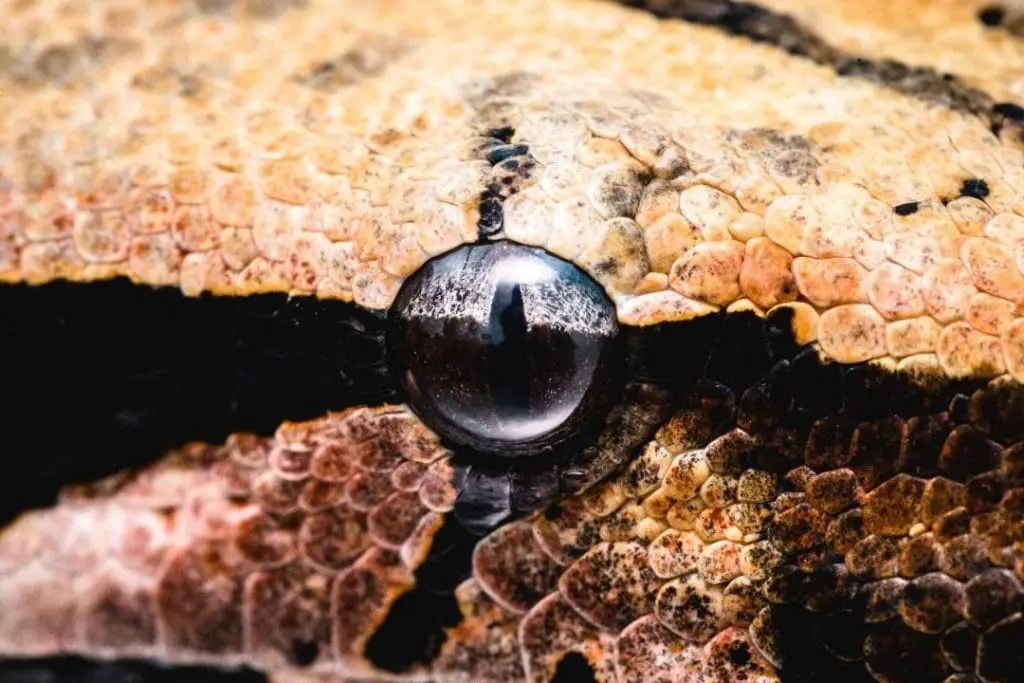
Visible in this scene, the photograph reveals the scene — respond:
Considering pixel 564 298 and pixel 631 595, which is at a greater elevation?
pixel 564 298

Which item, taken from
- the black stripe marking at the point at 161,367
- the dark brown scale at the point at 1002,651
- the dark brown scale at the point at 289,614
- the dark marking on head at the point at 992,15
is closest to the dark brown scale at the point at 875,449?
the dark brown scale at the point at 1002,651

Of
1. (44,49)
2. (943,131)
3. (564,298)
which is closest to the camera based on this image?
(564,298)

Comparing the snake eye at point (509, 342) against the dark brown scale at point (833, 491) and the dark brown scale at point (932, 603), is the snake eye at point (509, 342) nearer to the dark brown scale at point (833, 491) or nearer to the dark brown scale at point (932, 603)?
the dark brown scale at point (833, 491)

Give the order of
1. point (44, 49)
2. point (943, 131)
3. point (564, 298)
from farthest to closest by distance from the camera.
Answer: point (44, 49)
point (943, 131)
point (564, 298)

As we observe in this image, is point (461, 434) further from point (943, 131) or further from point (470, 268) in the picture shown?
point (943, 131)

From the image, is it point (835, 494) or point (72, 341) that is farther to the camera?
point (72, 341)

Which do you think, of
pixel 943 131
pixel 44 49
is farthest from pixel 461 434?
pixel 44 49

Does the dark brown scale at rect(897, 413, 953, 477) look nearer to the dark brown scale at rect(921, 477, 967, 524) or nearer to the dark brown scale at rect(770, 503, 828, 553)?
the dark brown scale at rect(921, 477, 967, 524)
